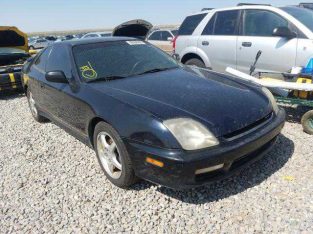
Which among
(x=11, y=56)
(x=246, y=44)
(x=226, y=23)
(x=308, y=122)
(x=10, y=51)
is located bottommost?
(x=308, y=122)

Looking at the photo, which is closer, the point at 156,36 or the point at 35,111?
the point at 35,111

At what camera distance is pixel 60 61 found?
4184 mm

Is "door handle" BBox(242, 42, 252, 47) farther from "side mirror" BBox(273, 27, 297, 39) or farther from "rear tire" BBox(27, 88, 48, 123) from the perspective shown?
"rear tire" BBox(27, 88, 48, 123)

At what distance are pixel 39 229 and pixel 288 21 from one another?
4816mm

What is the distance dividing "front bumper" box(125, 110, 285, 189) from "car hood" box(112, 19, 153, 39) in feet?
38.4

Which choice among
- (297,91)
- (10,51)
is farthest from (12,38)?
(297,91)

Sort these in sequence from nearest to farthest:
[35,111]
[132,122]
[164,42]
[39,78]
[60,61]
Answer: [132,122]
[60,61]
[39,78]
[35,111]
[164,42]

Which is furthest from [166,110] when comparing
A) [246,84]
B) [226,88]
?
[246,84]

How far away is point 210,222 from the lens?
8.73 ft

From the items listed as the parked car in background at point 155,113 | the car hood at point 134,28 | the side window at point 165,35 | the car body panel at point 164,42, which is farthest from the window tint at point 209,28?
the car hood at point 134,28

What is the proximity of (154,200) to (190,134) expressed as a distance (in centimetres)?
79

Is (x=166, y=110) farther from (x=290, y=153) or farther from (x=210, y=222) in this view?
(x=290, y=153)

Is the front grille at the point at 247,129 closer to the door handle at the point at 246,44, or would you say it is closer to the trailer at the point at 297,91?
the trailer at the point at 297,91

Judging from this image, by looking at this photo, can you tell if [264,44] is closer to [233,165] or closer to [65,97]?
[233,165]
